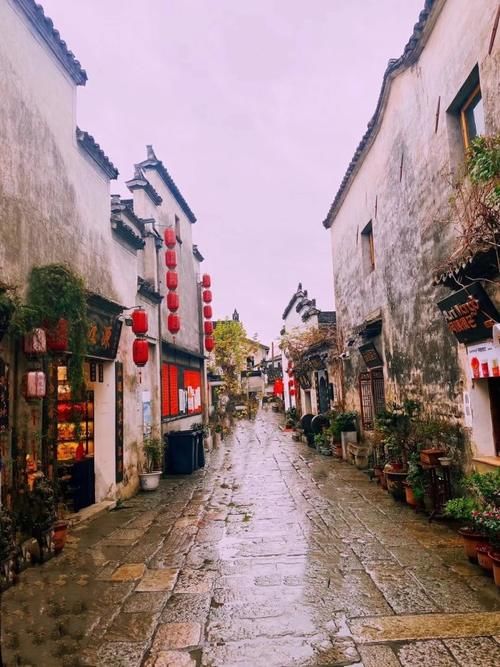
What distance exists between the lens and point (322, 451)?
14.4 metres

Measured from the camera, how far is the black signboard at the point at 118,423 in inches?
342

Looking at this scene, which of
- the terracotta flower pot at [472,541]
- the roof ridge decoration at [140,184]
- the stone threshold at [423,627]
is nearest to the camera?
the stone threshold at [423,627]

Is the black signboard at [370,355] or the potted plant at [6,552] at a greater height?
the black signboard at [370,355]

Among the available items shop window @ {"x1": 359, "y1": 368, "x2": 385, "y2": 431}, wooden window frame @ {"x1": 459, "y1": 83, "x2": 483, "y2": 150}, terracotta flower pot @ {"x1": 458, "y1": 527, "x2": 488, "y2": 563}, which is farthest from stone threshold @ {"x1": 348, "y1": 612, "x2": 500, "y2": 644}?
shop window @ {"x1": 359, "y1": 368, "x2": 385, "y2": 431}

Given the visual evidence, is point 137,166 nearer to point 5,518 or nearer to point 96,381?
point 96,381

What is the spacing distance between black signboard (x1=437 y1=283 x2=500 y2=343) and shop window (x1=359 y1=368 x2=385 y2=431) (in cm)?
487

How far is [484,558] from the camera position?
4.68 metres

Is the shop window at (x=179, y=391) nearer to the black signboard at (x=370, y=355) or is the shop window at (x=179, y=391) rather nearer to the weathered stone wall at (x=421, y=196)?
the black signboard at (x=370, y=355)

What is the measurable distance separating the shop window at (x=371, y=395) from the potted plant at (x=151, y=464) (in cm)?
492

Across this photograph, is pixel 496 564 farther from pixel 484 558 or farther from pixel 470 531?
pixel 470 531

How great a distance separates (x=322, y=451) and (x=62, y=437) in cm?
856

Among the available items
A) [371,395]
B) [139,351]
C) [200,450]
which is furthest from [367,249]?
[200,450]

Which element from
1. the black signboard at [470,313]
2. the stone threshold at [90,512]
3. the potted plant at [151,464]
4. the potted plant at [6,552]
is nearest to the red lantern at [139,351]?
the potted plant at [151,464]

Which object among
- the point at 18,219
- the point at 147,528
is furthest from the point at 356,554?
the point at 18,219
